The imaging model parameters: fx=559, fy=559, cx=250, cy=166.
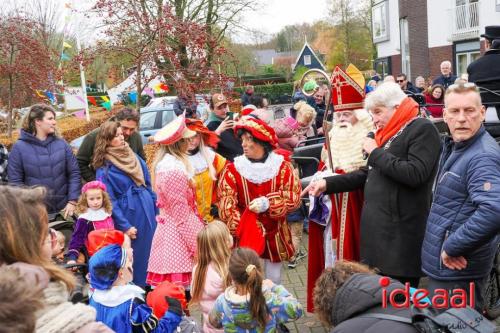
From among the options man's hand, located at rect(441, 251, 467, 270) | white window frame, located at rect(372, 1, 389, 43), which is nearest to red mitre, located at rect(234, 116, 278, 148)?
man's hand, located at rect(441, 251, 467, 270)

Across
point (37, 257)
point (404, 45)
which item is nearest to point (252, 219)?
point (37, 257)

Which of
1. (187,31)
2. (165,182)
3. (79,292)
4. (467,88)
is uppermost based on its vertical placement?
(187,31)

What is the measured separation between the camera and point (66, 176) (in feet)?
18.8

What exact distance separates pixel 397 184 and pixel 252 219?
130 cm

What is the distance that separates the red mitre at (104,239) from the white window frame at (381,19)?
121 feet

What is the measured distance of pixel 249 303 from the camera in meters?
3.31

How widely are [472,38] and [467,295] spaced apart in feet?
87.6

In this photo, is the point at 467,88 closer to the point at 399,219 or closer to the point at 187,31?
the point at 399,219

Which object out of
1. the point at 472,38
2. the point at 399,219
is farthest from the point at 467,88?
the point at 472,38

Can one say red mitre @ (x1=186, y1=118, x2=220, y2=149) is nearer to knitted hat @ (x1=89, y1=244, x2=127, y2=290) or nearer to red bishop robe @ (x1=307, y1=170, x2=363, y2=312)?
red bishop robe @ (x1=307, y1=170, x2=363, y2=312)

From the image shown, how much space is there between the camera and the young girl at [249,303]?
10.9 feet

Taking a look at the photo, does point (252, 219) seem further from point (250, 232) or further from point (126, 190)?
point (126, 190)

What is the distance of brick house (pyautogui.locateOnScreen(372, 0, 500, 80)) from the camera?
89.4 feet

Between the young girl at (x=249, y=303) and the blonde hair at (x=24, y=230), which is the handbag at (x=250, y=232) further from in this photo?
the blonde hair at (x=24, y=230)
